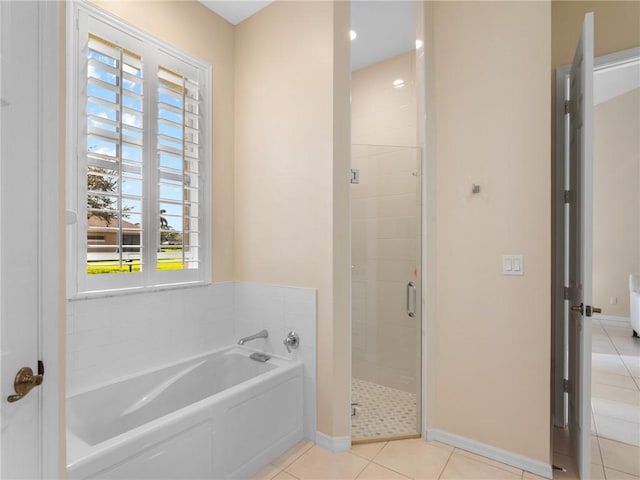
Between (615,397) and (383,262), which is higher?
(383,262)

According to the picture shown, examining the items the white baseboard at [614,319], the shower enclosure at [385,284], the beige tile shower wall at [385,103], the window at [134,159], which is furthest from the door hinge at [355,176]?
the white baseboard at [614,319]

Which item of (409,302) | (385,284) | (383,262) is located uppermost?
(383,262)

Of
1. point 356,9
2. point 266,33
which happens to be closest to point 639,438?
point 356,9

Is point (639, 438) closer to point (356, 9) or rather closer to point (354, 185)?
point (354, 185)

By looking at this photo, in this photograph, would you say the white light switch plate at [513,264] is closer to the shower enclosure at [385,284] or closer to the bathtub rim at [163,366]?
the shower enclosure at [385,284]

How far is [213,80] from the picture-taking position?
2588 millimetres

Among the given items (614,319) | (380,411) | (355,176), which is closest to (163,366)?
(380,411)

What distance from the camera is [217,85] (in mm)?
2623

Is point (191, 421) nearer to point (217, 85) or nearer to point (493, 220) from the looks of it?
point (493, 220)

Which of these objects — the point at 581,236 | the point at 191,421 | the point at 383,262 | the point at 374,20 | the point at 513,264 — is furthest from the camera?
the point at 374,20

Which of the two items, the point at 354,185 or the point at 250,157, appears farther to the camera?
the point at 250,157

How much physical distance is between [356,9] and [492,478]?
11.0 ft

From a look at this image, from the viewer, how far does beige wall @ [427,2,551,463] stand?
1889 millimetres

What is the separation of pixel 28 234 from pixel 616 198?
3371 mm
